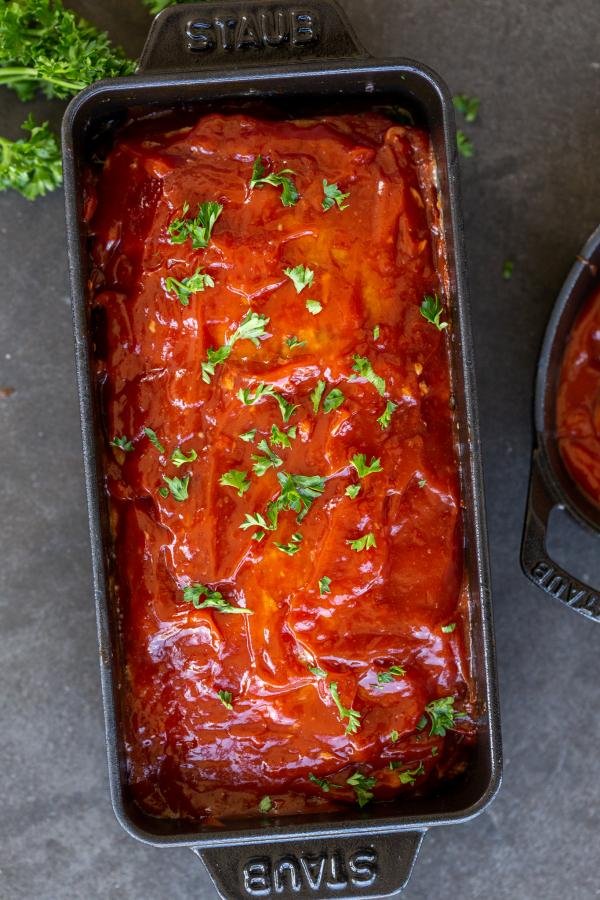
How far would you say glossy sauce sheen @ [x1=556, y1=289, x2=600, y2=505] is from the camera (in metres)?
2.77

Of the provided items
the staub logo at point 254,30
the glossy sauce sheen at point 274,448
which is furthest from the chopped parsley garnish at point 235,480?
the staub logo at point 254,30

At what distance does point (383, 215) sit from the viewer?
94.2 inches

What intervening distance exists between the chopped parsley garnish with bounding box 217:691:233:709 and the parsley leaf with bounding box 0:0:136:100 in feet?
5.76

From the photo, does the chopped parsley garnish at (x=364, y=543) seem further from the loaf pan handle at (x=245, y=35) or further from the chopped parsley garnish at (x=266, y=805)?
the loaf pan handle at (x=245, y=35)

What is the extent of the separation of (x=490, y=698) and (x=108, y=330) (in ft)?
4.62

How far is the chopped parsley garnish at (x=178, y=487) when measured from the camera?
2.35m

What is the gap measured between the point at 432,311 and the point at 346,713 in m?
1.09

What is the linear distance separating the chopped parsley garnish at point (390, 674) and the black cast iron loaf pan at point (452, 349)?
0.76 ft

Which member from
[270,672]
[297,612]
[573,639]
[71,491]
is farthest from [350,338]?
[573,639]

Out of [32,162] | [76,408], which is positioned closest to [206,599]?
[76,408]

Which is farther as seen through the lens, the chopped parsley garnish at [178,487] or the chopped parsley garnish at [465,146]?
the chopped parsley garnish at [465,146]

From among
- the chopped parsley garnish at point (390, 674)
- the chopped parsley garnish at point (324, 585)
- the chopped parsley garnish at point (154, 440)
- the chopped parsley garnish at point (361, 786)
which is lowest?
the chopped parsley garnish at point (361, 786)

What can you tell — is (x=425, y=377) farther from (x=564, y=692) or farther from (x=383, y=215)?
(x=564, y=692)

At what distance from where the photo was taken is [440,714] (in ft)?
8.22
